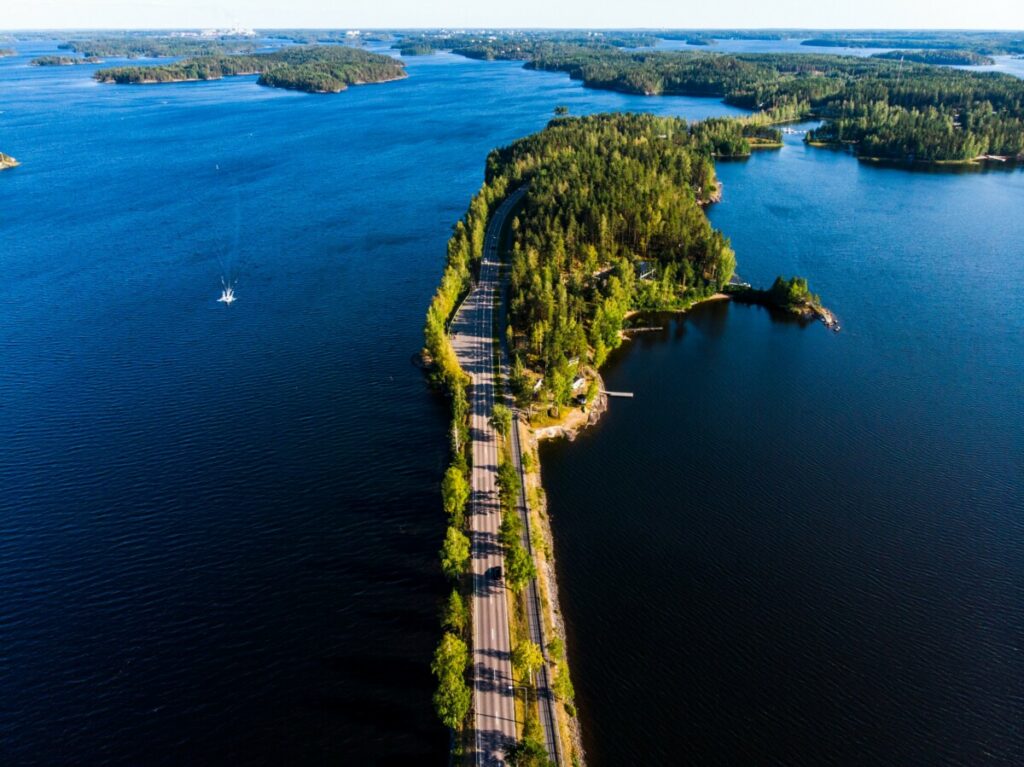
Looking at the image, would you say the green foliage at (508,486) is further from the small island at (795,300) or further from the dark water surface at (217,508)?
the small island at (795,300)

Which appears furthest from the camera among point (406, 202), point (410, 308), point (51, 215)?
point (406, 202)

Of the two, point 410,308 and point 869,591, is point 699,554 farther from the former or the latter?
point 410,308

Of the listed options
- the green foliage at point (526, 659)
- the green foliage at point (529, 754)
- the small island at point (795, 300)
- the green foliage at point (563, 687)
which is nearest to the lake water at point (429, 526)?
the green foliage at point (563, 687)

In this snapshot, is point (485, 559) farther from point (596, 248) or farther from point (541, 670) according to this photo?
point (596, 248)

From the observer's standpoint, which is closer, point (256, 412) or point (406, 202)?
point (256, 412)

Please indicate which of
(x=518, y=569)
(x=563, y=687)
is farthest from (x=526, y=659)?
(x=518, y=569)

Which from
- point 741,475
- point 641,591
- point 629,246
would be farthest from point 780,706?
point 629,246

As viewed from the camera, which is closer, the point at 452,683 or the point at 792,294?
the point at 452,683
